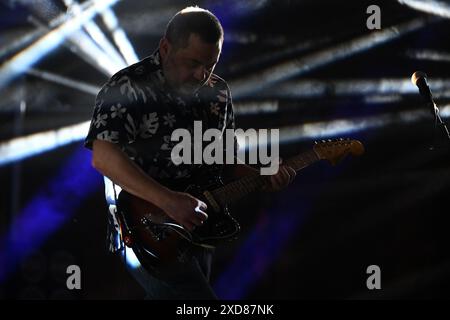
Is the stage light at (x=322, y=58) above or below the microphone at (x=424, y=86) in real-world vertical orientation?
above

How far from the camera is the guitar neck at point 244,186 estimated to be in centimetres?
212

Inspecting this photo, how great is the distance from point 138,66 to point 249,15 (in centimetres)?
174

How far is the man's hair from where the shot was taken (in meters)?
1.98

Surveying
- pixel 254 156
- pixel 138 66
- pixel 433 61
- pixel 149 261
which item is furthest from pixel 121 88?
pixel 433 61

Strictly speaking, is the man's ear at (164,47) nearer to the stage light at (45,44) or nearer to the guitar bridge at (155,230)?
the guitar bridge at (155,230)

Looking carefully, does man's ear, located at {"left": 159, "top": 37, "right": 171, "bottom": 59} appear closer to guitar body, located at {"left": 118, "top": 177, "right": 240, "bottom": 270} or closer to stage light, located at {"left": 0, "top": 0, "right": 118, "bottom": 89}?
guitar body, located at {"left": 118, "top": 177, "right": 240, "bottom": 270}

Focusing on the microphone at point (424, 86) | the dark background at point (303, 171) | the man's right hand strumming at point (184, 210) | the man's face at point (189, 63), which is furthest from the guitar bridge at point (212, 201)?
the dark background at point (303, 171)

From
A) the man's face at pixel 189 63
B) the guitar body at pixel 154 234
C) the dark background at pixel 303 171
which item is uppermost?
the dark background at pixel 303 171

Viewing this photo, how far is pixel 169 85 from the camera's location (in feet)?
6.93

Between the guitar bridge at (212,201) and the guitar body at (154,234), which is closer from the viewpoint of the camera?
the guitar body at (154,234)

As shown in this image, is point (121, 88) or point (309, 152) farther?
point (309, 152)

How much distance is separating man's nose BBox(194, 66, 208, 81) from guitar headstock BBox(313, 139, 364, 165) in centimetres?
68

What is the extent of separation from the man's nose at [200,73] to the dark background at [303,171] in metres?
1.65
